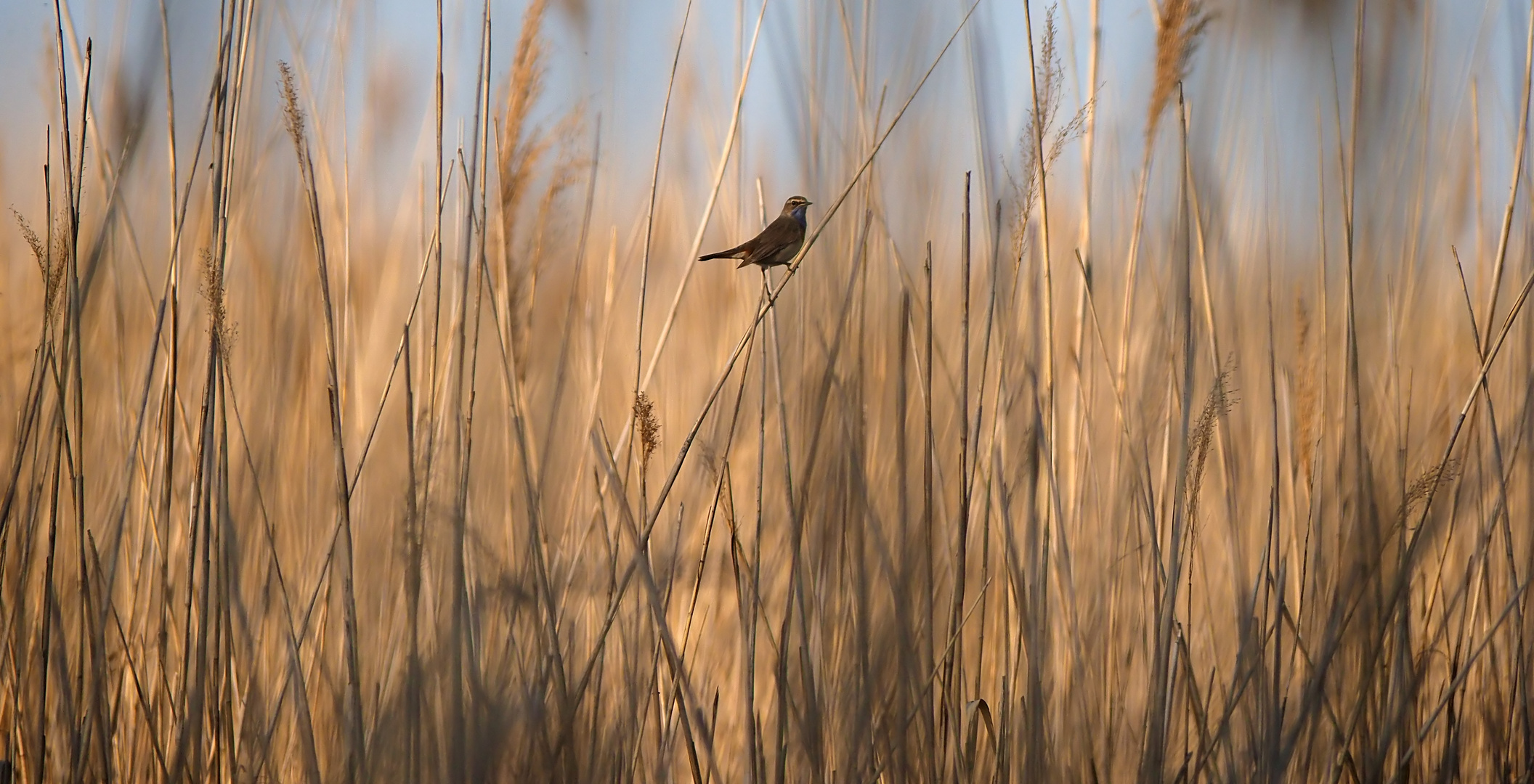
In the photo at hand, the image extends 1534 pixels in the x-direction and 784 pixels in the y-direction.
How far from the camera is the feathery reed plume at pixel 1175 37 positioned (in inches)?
43.8

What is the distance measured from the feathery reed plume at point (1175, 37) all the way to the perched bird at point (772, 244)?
0.64m

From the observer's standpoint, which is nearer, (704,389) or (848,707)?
(848,707)

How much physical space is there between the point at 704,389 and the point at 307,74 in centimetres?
88

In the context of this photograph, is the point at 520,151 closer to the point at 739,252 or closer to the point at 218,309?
the point at 218,309

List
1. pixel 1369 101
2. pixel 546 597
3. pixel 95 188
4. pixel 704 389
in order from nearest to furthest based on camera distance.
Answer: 1. pixel 1369 101
2. pixel 546 597
3. pixel 95 188
4. pixel 704 389

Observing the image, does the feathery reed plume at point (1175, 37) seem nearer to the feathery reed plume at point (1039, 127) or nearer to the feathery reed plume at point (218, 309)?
the feathery reed plume at point (1039, 127)

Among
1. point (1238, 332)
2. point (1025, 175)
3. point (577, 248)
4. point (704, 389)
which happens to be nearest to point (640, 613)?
point (577, 248)

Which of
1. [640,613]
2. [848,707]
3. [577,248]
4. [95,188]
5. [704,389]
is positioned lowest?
[848,707]

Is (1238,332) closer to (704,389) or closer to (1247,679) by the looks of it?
(1247,679)

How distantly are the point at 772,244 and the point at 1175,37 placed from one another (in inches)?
32.1

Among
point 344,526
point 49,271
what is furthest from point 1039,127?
point 49,271

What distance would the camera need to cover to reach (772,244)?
1.79 metres

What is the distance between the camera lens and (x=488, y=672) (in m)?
1.02

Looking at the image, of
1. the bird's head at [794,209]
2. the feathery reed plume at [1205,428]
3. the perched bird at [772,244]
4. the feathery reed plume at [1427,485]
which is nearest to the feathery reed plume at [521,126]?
the bird's head at [794,209]
